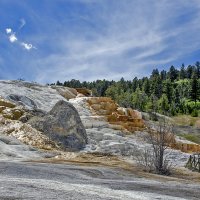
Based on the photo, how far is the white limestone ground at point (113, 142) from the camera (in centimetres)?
3866

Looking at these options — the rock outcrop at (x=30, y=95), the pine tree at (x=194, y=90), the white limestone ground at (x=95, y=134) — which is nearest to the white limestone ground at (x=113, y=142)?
the white limestone ground at (x=95, y=134)

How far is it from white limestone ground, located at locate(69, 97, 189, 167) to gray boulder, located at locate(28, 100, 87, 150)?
1055 mm

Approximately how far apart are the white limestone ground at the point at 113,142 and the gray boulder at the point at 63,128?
41.5 inches

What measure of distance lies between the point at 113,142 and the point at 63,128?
4.50 m

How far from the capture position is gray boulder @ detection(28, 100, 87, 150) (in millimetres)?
39562

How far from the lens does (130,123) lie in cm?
5484

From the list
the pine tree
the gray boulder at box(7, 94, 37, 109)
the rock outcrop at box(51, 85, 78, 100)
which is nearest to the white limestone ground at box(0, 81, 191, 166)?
the gray boulder at box(7, 94, 37, 109)

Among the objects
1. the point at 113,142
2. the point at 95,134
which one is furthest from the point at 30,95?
the point at 113,142

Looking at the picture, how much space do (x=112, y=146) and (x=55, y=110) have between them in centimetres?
643

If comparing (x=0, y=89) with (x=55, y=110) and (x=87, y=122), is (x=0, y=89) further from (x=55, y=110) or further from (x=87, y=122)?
(x=55, y=110)

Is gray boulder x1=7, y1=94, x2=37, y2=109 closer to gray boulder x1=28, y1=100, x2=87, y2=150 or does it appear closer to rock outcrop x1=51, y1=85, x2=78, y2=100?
gray boulder x1=28, y1=100, x2=87, y2=150

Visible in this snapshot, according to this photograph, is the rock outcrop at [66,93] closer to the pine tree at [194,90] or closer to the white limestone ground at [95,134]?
the white limestone ground at [95,134]

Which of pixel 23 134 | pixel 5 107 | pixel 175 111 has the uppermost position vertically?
pixel 175 111

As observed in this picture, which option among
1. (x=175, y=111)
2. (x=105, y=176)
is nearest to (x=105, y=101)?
(x=105, y=176)
